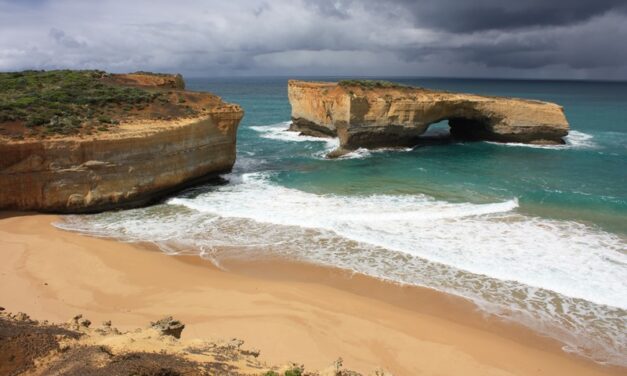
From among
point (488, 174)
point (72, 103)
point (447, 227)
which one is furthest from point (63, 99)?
point (488, 174)

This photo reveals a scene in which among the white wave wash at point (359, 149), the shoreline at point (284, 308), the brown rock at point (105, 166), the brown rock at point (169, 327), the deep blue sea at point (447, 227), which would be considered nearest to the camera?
the brown rock at point (169, 327)

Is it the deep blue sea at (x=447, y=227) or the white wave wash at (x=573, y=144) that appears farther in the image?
the white wave wash at (x=573, y=144)

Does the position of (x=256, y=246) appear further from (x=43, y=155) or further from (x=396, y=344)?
(x=43, y=155)

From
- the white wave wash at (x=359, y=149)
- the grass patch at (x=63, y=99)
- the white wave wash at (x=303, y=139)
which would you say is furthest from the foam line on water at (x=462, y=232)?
the white wave wash at (x=359, y=149)

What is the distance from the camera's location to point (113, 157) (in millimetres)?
17938

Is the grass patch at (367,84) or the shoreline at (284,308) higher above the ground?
the grass patch at (367,84)

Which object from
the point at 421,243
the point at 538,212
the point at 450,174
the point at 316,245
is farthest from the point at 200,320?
the point at 450,174

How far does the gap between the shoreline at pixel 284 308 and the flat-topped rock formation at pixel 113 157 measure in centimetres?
291

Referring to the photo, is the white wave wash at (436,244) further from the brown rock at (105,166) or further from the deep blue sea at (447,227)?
the brown rock at (105,166)

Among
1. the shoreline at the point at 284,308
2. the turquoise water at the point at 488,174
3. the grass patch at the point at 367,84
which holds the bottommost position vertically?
Answer: the shoreline at the point at 284,308

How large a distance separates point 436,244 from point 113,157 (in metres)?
13.0

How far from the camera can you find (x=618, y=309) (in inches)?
→ 472

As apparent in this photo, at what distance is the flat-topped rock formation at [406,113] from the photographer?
3170cm

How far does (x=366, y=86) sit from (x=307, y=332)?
25016 mm
